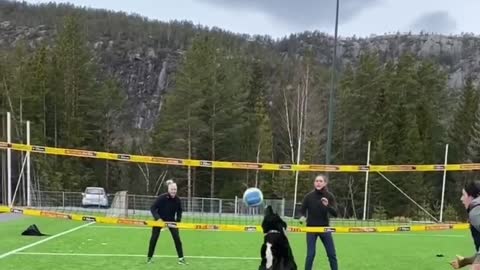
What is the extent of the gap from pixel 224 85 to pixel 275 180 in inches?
429

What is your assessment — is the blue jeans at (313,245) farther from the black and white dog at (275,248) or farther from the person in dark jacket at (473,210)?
the person in dark jacket at (473,210)

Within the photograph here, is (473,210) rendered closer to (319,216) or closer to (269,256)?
(269,256)

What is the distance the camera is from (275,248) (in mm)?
6359

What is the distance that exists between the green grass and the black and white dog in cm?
563

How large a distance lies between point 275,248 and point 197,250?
918cm

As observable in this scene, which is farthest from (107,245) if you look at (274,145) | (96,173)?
(274,145)

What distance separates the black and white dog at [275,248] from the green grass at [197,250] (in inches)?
222

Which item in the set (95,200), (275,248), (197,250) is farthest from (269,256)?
(95,200)

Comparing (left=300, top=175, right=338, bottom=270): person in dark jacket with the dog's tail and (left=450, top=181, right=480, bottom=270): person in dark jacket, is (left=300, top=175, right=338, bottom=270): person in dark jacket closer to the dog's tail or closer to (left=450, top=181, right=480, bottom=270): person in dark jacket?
the dog's tail

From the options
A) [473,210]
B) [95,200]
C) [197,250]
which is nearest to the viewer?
[473,210]

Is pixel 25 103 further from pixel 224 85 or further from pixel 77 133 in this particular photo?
pixel 224 85

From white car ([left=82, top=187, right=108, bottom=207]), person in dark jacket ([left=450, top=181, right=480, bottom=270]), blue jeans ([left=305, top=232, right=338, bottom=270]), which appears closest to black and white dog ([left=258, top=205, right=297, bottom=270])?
person in dark jacket ([left=450, top=181, right=480, bottom=270])

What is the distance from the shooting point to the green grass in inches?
481

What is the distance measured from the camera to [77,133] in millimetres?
56062
